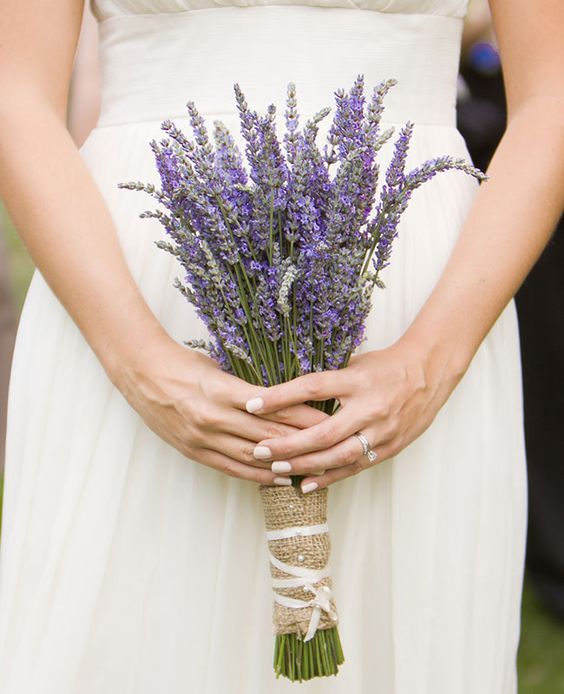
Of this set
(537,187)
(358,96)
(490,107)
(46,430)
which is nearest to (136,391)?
(46,430)

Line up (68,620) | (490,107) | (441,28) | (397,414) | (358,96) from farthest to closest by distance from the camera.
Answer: (490,107)
(441,28)
(68,620)
(397,414)
(358,96)

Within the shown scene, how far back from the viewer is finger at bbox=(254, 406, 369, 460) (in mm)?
1495

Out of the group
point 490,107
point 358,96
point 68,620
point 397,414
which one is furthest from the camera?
point 490,107

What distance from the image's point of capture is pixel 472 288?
65.9 inches

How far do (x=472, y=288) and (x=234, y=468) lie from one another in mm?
471

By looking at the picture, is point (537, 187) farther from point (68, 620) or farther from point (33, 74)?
point (68, 620)

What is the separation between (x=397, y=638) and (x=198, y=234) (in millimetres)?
754

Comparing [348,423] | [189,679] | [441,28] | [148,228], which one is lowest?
[189,679]

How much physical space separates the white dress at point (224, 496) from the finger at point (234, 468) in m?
0.16

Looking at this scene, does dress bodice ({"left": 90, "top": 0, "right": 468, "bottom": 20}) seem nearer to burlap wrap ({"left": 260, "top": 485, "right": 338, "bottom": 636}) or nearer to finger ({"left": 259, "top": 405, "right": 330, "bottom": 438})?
finger ({"left": 259, "top": 405, "right": 330, "bottom": 438})

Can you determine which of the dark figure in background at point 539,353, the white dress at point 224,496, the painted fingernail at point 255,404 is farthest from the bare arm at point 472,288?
the dark figure in background at point 539,353

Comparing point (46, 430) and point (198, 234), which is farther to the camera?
point (46, 430)

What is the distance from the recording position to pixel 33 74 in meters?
1.75

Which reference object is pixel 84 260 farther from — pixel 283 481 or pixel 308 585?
pixel 308 585
